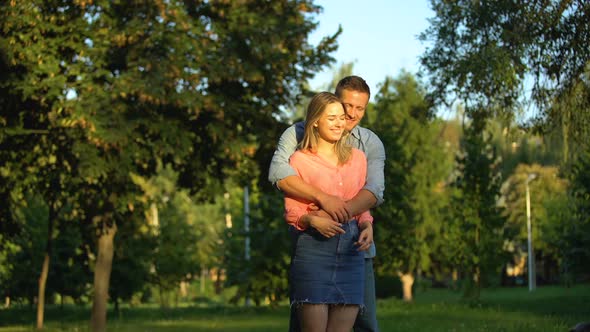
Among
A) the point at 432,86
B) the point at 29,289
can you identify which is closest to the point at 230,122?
the point at 432,86

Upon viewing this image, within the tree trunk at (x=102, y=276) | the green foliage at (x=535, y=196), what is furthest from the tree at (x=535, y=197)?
the tree trunk at (x=102, y=276)

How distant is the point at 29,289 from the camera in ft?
127

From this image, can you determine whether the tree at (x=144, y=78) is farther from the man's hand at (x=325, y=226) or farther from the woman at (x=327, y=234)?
the man's hand at (x=325, y=226)

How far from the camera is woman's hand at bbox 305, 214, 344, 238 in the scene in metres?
4.68

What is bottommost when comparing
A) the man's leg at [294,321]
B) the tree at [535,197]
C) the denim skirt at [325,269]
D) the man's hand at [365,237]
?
the man's leg at [294,321]

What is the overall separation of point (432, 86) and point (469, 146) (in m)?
16.0

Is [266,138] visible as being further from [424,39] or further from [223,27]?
[424,39]

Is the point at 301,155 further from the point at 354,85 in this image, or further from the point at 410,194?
the point at 410,194

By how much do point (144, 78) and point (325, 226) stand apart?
55.9 ft

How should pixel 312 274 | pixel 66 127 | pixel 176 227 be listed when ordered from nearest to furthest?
pixel 312 274, pixel 66 127, pixel 176 227

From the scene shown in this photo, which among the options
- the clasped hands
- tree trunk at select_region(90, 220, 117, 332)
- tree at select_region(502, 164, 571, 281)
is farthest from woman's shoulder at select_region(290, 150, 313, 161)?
tree at select_region(502, 164, 571, 281)

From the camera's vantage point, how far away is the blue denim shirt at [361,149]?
4965 millimetres

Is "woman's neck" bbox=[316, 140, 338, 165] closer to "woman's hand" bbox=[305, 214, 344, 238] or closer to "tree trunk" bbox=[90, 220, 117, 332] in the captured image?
A: "woman's hand" bbox=[305, 214, 344, 238]

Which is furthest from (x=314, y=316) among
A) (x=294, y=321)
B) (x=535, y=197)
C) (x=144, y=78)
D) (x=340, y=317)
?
(x=535, y=197)
